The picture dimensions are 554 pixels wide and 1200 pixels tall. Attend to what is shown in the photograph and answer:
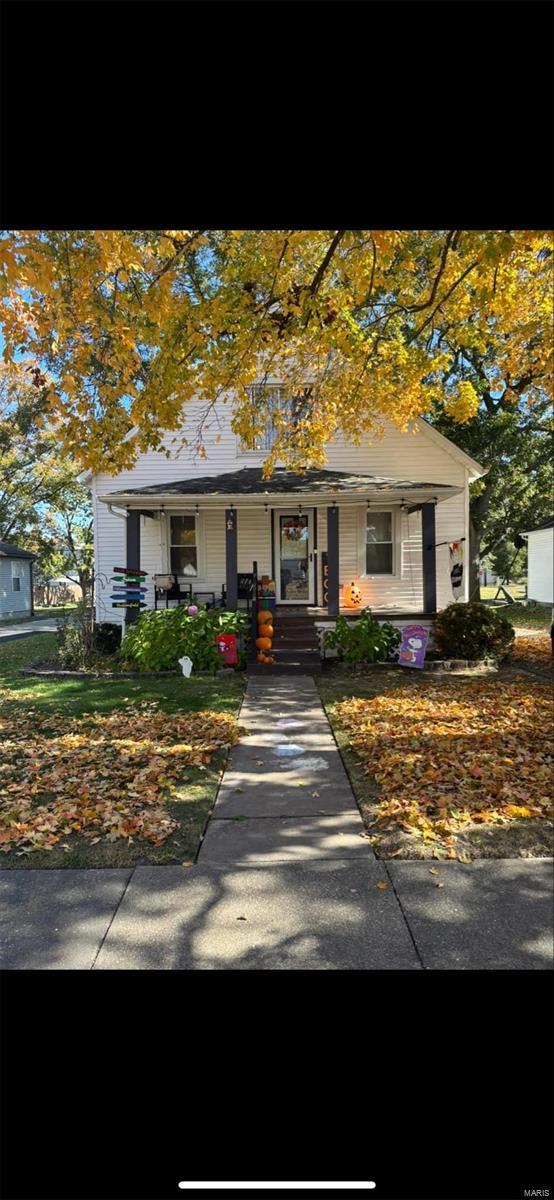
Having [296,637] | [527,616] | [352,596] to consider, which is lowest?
[296,637]

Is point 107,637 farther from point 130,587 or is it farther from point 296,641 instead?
point 296,641

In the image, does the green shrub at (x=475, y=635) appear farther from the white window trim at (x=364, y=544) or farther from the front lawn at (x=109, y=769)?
the front lawn at (x=109, y=769)

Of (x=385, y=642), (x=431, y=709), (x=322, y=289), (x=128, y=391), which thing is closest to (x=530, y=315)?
(x=322, y=289)

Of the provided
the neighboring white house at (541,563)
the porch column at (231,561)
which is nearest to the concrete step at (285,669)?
the porch column at (231,561)

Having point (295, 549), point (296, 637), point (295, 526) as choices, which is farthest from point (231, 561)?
point (295, 526)

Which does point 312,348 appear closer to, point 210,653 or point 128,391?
point 128,391

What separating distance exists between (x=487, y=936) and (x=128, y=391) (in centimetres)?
456

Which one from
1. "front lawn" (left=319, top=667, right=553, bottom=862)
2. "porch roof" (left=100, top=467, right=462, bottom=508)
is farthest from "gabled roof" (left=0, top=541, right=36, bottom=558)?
"front lawn" (left=319, top=667, right=553, bottom=862)

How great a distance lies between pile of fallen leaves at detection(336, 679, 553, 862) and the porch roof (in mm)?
4664

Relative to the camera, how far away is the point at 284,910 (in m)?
2.70

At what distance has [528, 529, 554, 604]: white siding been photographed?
12.1 metres

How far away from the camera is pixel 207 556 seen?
13.5m

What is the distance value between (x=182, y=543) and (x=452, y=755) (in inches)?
386

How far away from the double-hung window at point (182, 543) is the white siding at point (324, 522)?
197 millimetres
